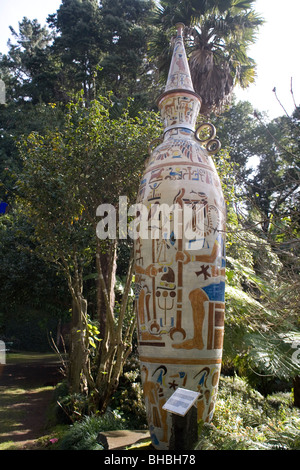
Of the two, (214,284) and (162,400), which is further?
(214,284)

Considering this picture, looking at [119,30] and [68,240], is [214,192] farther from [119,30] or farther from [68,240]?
[119,30]

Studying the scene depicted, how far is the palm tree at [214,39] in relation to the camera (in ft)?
31.1

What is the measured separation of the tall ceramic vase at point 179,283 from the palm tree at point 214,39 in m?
6.01

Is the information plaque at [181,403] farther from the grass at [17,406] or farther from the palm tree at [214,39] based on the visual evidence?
the palm tree at [214,39]

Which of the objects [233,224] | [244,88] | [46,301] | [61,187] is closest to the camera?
[61,187]

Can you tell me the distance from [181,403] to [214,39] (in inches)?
384

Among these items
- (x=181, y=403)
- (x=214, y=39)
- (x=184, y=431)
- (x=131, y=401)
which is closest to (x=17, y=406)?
(x=131, y=401)

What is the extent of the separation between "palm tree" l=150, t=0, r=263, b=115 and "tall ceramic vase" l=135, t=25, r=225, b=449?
6014 mm

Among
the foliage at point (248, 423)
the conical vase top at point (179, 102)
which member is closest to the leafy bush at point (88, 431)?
the foliage at point (248, 423)

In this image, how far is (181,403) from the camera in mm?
2662

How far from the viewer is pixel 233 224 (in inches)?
293

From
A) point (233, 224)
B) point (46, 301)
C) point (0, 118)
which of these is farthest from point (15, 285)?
point (0, 118)
